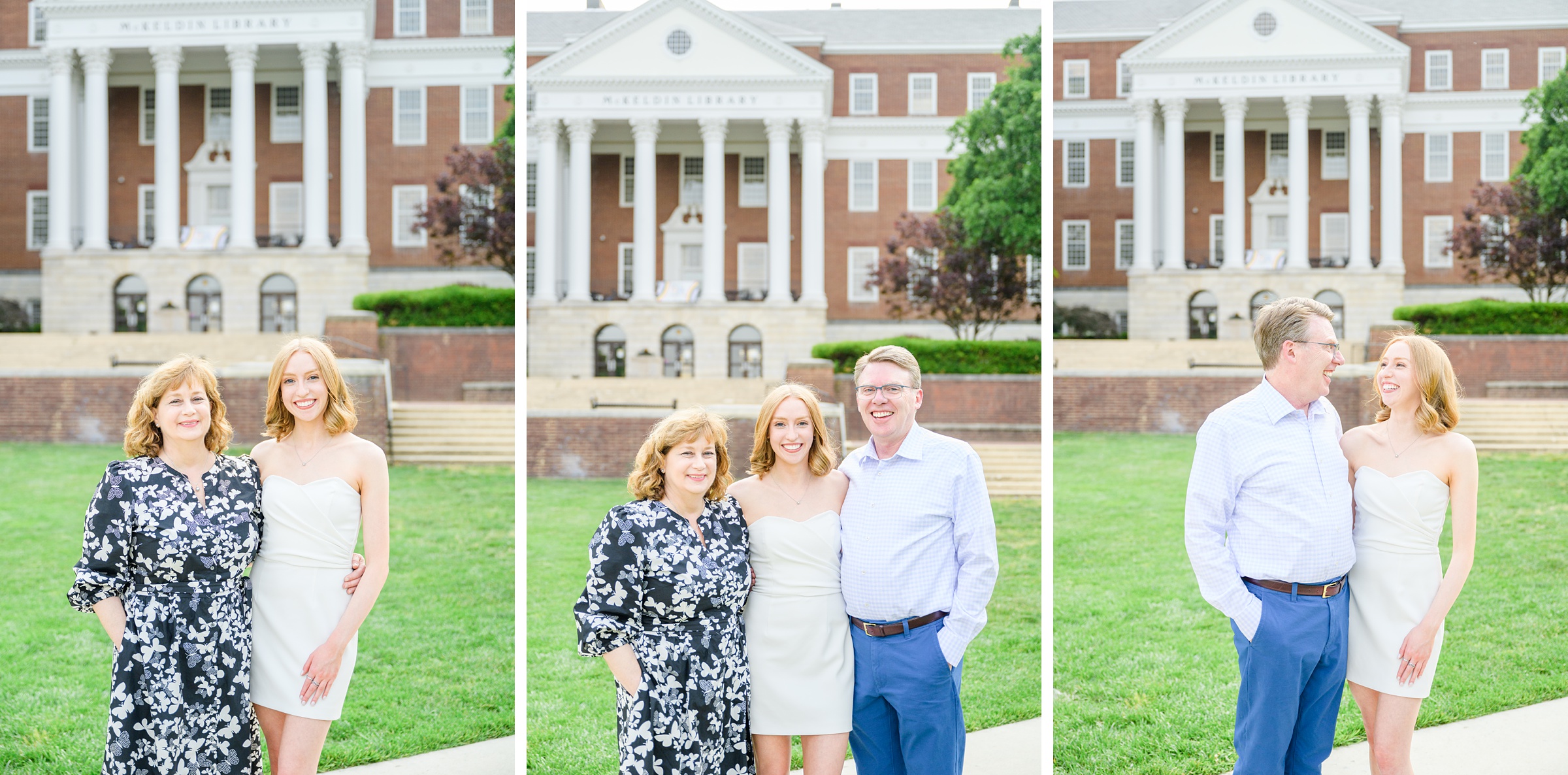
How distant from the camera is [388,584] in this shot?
33.8ft

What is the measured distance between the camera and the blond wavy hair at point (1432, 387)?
4.29 meters

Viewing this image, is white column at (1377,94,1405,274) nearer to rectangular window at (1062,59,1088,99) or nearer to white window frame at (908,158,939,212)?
rectangular window at (1062,59,1088,99)

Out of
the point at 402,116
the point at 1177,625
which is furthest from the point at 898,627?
the point at 402,116

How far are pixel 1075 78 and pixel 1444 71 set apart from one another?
10.0m

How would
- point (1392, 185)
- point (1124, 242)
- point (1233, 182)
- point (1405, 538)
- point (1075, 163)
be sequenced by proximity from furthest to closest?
point (1075, 163), point (1124, 242), point (1233, 182), point (1392, 185), point (1405, 538)

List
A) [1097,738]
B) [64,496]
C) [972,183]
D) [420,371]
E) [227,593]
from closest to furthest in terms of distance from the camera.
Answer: [227,593] < [1097,738] < [64,496] < [420,371] < [972,183]

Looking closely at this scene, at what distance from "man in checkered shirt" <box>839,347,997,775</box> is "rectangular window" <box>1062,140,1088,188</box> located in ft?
102

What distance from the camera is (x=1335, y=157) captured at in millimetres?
34969

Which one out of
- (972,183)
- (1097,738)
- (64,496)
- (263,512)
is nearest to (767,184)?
(972,183)

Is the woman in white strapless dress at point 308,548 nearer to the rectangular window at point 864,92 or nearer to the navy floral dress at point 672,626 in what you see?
the navy floral dress at point 672,626

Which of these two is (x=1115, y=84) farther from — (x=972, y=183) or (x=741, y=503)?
(x=741, y=503)

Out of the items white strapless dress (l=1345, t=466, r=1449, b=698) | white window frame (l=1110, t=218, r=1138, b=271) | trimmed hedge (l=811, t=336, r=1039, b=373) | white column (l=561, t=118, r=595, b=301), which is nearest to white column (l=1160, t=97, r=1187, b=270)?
white window frame (l=1110, t=218, r=1138, b=271)

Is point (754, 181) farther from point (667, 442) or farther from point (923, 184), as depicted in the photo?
point (667, 442)

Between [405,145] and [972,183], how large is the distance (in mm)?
14908
